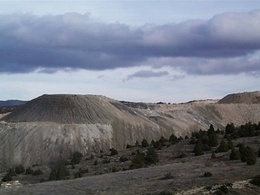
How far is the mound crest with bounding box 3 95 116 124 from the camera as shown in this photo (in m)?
102

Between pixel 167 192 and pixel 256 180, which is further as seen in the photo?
pixel 256 180

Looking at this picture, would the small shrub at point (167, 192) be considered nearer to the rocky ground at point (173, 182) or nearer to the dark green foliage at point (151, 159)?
the rocky ground at point (173, 182)

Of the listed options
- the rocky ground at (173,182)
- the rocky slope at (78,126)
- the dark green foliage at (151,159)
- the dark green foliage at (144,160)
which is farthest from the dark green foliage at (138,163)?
the rocky slope at (78,126)

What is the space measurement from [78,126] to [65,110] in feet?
29.5

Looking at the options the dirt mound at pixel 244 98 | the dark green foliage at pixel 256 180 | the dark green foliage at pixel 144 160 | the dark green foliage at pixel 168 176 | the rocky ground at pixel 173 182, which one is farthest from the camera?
the dirt mound at pixel 244 98

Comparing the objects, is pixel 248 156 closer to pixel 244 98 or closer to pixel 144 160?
pixel 144 160

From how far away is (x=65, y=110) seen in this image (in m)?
104

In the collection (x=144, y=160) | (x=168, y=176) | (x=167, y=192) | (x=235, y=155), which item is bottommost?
(x=167, y=192)

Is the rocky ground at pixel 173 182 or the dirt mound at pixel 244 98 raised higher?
the dirt mound at pixel 244 98

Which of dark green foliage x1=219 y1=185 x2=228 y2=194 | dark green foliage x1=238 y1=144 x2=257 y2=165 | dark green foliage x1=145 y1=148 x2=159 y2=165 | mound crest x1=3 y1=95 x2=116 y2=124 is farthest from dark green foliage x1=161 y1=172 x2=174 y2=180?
mound crest x1=3 y1=95 x2=116 y2=124

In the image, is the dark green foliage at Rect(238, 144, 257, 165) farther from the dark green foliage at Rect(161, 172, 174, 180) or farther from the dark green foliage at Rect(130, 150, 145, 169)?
the dark green foliage at Rect(130, 150, 145, 169)

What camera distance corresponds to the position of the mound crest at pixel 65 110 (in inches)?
4016

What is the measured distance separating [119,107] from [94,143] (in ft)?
78.0

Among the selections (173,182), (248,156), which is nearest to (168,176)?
(173,182)
